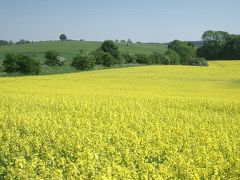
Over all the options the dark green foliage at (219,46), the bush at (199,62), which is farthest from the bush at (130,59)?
the dark green foliage at (219,46)

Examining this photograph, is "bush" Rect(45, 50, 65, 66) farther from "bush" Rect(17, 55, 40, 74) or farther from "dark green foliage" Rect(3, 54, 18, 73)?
"dark green foliage" Rect(3, 54, 18, 73)

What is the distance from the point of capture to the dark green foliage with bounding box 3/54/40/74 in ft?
227

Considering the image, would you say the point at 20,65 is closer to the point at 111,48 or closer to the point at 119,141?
the point at 111,48

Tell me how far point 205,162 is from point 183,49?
111 meters

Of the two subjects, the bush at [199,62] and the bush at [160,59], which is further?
the bush at [160,59]

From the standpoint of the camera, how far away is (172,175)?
8.67 metres

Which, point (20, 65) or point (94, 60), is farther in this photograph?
point (94, 60)

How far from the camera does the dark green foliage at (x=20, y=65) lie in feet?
227

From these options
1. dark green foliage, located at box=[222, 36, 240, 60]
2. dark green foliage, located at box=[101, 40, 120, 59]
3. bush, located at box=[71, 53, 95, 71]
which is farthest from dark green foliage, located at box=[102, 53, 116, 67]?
dark green foliage, located at box=[222, 36, 240, 60]

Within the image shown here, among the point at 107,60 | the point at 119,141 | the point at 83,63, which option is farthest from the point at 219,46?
the point at 119,141

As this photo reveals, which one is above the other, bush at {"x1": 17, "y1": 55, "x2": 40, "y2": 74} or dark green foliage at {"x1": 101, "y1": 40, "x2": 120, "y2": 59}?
dark green foliage at {"x1": 101, "y1": 40, "x2": 120, "y2": 59}

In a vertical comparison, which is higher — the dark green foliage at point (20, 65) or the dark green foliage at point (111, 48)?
the dark green foliage at point (111, 48)

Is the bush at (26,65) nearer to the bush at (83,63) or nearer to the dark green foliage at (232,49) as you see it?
the bush at (83,63)

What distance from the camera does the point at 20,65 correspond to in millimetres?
69750
